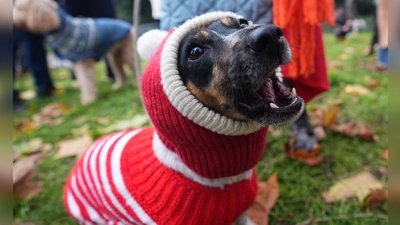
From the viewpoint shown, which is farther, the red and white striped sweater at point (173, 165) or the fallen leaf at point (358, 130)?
the fallen leaf at point (358, 130)

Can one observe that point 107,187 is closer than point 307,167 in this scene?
Yes

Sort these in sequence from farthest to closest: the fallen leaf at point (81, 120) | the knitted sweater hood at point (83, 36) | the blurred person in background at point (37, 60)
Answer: the blurred person in background at point (37, 60), the knitted sweater hood at point (83, 36), the fallen leaf at point (81, 120)

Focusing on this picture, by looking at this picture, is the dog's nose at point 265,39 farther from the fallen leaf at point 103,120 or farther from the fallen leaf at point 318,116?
the fallen leaf at point 103,120

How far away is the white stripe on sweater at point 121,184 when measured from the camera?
44.7 inches

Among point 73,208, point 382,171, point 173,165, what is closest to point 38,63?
point 73,208

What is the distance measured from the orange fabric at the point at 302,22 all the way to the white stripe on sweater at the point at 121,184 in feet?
2.71

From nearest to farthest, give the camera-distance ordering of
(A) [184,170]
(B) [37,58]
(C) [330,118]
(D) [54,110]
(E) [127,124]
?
1. (A) [184,170]
2. (C) [330,118]
3. (E) [127,124]
4. (D) [54,110]
5. (B) [37,58]

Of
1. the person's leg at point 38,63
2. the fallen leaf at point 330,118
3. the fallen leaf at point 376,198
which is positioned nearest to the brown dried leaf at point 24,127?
the person's leg at point 38,63

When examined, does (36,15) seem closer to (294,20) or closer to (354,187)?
(294,20)

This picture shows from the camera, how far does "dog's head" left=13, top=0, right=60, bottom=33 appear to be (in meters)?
3.08

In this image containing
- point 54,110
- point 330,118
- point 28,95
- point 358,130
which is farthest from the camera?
point 28,95

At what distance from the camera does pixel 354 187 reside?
1.45 m

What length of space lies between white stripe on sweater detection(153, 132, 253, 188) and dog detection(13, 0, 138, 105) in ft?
8.46

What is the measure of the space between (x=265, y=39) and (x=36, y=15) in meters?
2.96
